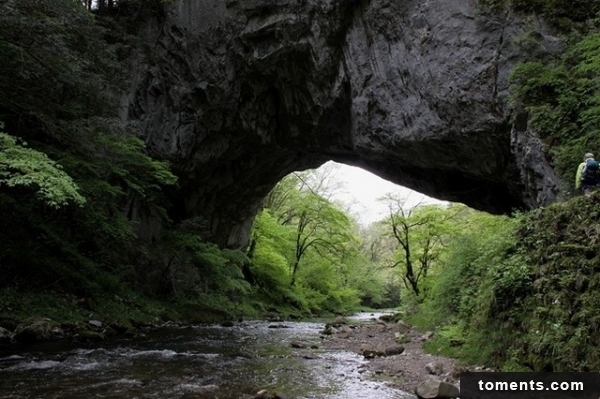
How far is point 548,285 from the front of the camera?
6.72m

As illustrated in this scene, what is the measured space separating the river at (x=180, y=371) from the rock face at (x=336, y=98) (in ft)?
22.8

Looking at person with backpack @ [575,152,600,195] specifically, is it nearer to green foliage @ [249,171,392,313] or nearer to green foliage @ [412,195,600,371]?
green foliage @ [412,195,600,371]

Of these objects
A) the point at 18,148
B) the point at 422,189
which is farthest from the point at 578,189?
the point at 18,148

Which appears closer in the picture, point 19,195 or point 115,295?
point 19,195

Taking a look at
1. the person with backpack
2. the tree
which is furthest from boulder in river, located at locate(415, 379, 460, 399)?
the tree

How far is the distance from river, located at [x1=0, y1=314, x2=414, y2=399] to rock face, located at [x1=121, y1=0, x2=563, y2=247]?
6.94m

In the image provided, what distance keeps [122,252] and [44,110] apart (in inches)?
305

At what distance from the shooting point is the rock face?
12617 mm

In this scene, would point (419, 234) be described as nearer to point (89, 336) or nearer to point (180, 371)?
point (89, 336)

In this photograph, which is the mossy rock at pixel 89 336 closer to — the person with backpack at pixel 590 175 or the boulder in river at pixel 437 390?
the boulder in river at pixel 437 390

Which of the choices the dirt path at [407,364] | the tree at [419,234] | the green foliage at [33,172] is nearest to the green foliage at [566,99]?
the dirt path at [407,364]

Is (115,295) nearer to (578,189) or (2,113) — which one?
(2,113)

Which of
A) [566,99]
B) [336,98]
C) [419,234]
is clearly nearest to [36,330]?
[336,98]

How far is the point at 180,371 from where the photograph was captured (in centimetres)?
817
